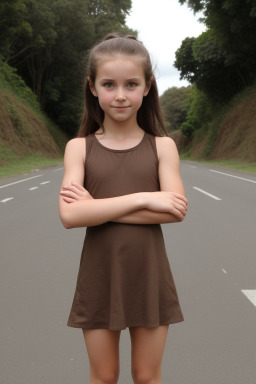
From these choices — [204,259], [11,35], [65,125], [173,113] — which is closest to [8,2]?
[11,35]

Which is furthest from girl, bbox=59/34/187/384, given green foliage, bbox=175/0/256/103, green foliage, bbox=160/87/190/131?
green foliage, bbox=160/87/190/131

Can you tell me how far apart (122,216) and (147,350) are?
533mm

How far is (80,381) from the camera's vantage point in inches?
125

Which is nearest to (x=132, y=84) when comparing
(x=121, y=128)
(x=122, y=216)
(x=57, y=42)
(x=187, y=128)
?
(x=121, y=128)

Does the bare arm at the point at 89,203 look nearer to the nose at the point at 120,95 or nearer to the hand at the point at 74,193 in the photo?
the hand at the point at 74,193

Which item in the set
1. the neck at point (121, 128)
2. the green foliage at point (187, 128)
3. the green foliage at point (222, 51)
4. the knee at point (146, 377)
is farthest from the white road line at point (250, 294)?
the green foliage at point (187, 128)

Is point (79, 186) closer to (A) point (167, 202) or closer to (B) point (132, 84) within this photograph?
(A) point (167, 202)

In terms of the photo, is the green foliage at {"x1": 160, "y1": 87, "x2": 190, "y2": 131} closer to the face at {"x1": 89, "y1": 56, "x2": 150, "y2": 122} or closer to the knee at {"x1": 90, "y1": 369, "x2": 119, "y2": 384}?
the face at {"x1": 89, "y1": 56, "x2": 150, "y2": 122}

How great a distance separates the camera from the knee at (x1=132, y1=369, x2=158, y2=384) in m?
2.11

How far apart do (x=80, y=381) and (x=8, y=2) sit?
129ft

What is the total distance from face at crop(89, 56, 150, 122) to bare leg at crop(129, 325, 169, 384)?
0.85m

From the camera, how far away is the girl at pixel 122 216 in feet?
6.68

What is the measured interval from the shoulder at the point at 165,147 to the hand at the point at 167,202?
17cm

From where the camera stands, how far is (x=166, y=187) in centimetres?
214
